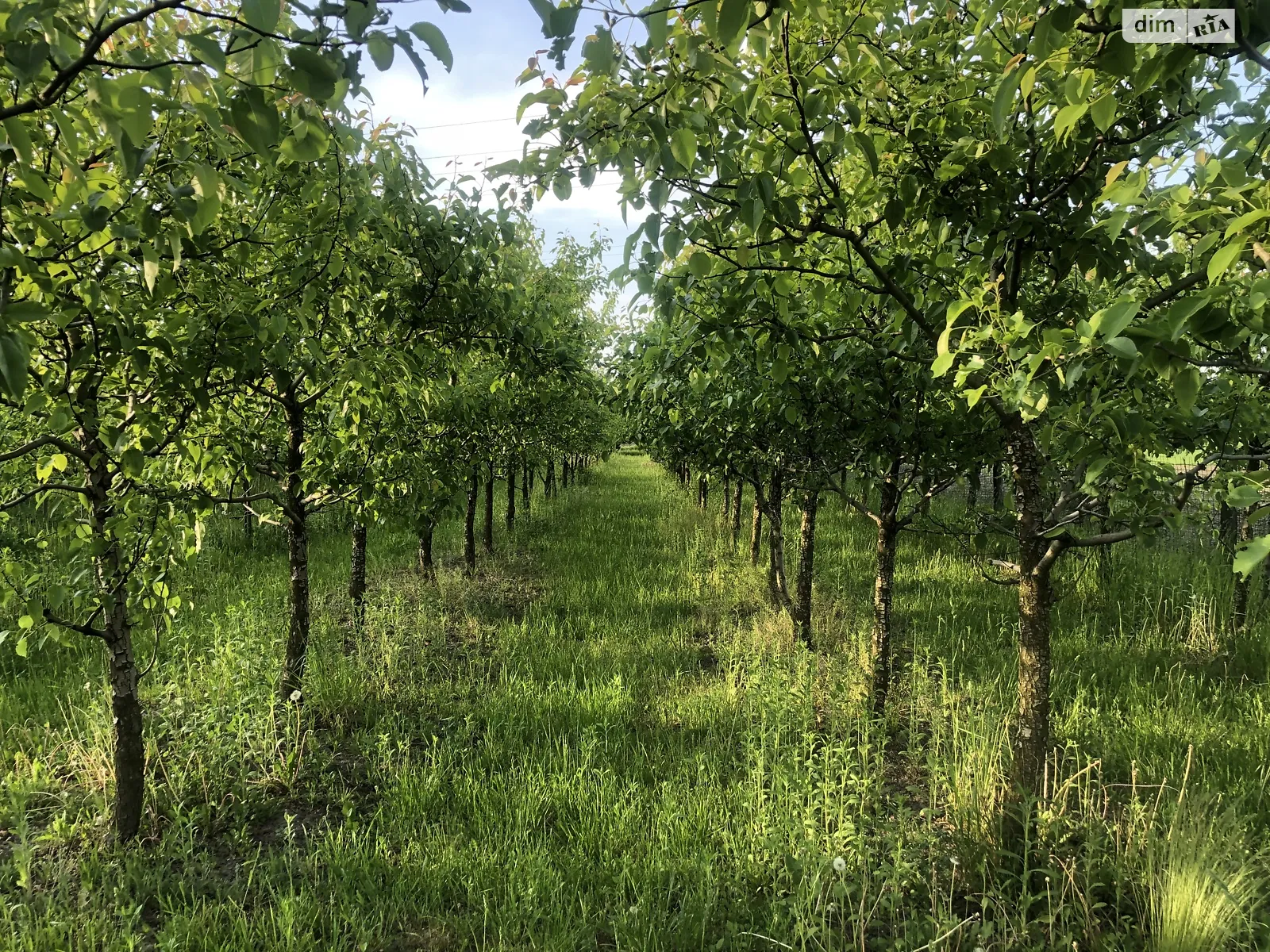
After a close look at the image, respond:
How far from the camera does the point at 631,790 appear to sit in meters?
3.55

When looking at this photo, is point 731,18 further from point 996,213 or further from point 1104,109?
point 996,213

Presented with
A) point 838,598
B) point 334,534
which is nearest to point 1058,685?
point 838,598

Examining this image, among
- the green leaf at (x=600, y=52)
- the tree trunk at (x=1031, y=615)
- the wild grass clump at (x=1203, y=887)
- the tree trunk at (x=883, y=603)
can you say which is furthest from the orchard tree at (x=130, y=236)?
the tree trunk at (x=883, y=603)

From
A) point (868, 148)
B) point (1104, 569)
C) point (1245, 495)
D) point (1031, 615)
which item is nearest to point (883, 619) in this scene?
point (1031, 615)

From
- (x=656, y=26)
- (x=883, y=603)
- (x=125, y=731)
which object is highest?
(x=656, y=26)

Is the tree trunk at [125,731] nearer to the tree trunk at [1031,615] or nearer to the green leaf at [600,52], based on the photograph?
the green leaf at [600,52]

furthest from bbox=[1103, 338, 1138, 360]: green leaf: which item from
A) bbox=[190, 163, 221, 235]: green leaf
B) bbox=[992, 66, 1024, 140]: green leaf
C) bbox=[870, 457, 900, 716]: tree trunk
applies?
bbox=[870, 457, 900, 716]: tree trunk

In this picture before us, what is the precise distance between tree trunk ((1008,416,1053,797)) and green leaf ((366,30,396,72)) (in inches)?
101

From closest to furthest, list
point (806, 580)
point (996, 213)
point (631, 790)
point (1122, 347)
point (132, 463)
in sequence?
1. point (1122, 347)
2. point (132, 463)
3. point (996, 213)
4. point (631, 790)
5. point (806, 580)

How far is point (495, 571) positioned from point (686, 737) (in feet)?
17.5

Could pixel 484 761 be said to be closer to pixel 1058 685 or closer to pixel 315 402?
pixel 315 402

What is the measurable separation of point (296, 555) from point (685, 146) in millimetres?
3973

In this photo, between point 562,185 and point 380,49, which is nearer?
point 380,49

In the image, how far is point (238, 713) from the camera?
12.1 ft
